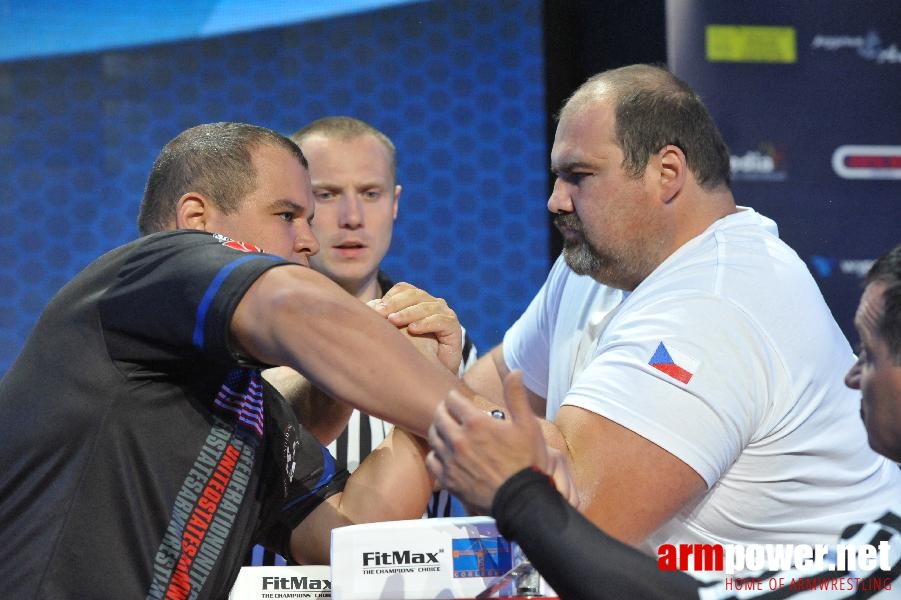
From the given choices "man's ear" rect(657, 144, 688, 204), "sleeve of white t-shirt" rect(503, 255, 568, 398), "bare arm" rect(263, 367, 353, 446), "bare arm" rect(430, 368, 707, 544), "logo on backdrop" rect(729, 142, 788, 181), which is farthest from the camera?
"logo on backdrop" rect(729, 142, 788, 181)

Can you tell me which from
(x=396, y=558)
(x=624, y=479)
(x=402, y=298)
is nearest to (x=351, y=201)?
(x=402, y=298)

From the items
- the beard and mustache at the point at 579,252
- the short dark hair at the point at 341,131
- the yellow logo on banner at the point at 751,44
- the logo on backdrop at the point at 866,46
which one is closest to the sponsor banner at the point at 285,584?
the beard and mustache at the point at 579,252

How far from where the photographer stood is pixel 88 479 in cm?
134

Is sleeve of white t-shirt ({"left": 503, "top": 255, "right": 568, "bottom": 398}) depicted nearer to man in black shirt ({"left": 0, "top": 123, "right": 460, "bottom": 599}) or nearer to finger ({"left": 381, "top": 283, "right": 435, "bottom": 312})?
finger ({"left": 381, "top": 283, "right": 435, "bottom": 312})

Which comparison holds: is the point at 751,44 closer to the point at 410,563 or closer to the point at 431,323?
the point at 431,323

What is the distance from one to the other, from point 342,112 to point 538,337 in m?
1.16

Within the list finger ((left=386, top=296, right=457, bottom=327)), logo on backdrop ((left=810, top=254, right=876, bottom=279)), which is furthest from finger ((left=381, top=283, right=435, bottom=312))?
logo on backdrop ((left=810, top=254, right=876, bottom=279))

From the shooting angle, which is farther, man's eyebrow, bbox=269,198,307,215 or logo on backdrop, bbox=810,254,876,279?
logo on backdrop, bbox=810,254,876,279

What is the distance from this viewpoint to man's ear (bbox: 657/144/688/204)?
219 centimetres

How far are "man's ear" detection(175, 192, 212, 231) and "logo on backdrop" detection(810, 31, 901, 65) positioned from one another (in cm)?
205

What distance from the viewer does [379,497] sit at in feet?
5.47

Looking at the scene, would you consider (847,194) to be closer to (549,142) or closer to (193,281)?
(549,142)

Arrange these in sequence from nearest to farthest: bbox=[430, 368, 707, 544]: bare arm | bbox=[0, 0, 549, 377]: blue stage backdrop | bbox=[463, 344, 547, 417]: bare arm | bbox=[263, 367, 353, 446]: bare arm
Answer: bbox=[430, 368, 707, 544]: bare arm → bbox=[263, 367, 353, 446]: bare arm → bbox=[463, 344, 547, 417]: bare arm → bbox=[0, 0, 549, 377]: blue stage backdrop

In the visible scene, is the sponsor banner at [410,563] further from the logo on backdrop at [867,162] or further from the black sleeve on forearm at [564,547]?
the logo on backdrop at [867,162]
